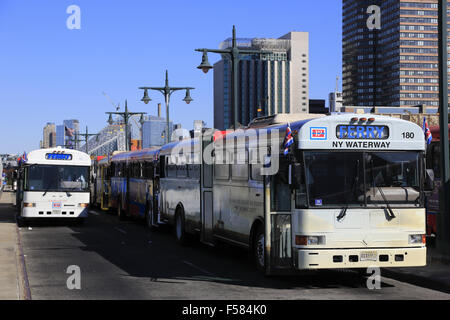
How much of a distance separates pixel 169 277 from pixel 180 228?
654 centimetres

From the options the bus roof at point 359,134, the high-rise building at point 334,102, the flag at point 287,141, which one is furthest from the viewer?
the high-rise building at point 334,102

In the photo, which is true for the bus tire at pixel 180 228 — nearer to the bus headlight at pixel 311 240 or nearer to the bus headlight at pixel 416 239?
the bus headlight at pixel 311 240

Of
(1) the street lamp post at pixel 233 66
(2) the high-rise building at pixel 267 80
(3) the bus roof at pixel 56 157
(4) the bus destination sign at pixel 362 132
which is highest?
(2) the high-rise building at pixel 267 80

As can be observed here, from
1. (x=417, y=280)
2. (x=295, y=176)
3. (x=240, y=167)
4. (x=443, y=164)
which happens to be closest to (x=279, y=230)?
(x=295, y=176)

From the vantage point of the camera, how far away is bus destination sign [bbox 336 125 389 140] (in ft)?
39.8

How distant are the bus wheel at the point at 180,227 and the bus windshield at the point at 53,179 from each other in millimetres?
7696

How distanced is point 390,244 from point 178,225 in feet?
29.9

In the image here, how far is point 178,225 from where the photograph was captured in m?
20.0

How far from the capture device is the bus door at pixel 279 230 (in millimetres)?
12094

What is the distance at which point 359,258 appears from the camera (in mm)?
11828

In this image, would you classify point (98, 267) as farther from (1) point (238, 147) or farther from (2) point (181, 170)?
(2) point (181, 170)

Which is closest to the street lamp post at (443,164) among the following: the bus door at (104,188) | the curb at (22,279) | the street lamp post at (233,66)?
the street lamp post at (233,66)
